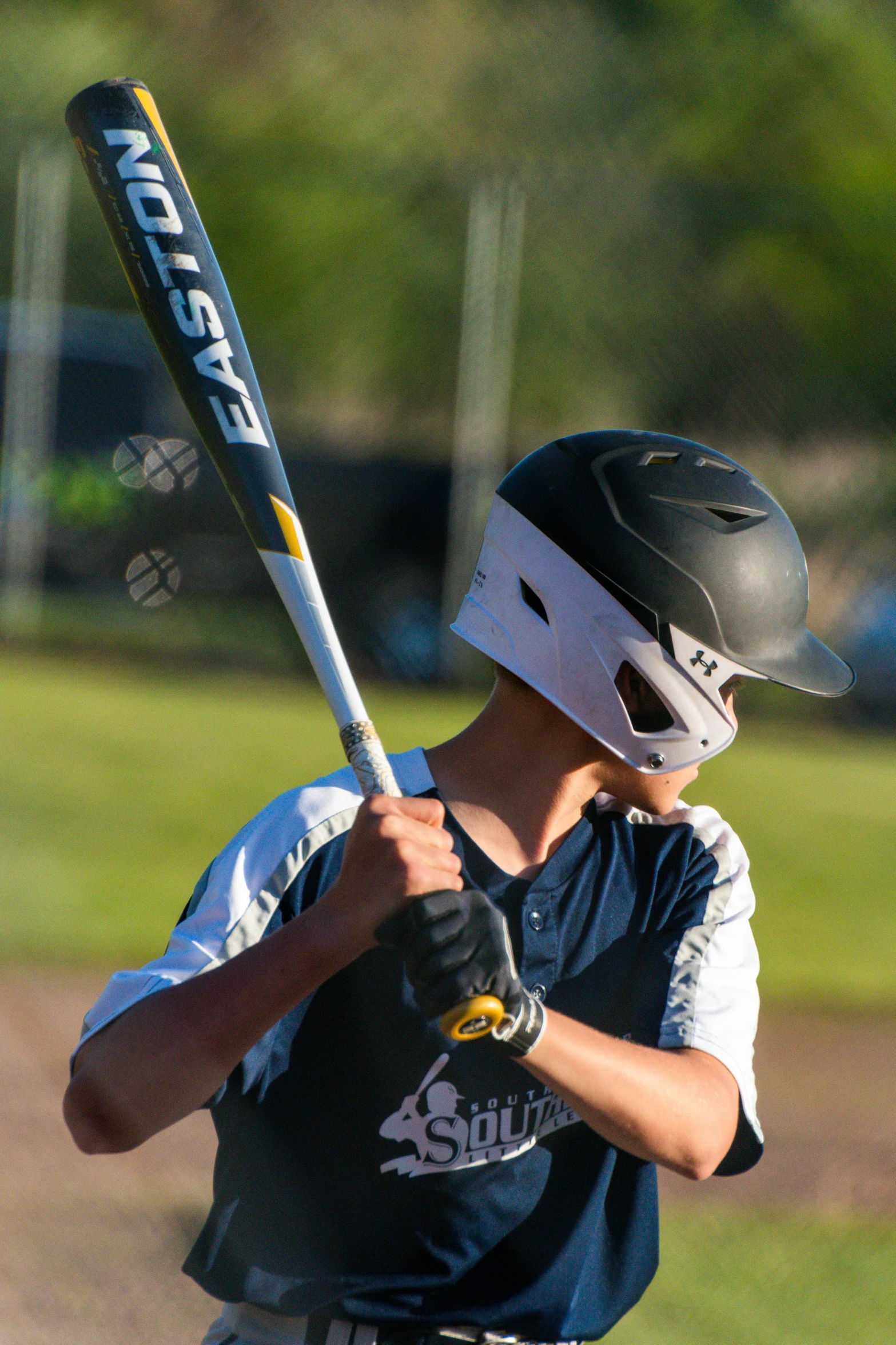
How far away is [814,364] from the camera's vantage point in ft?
28.4

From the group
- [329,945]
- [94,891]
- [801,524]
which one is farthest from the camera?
[801,524]

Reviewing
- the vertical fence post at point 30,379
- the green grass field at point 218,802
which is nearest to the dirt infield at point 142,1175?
the green grass field at point 218,802

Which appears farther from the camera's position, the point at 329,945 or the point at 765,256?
the point at 765,256

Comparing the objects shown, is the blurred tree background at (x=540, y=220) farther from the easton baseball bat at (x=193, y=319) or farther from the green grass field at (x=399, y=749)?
the easton baseball bat at (x=193, y=319)

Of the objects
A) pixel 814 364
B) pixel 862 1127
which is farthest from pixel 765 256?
pixel 862 1127

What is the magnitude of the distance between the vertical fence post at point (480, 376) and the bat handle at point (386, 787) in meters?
6.59

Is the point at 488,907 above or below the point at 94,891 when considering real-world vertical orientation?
above

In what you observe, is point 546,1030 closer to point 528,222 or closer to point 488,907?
point 488,907

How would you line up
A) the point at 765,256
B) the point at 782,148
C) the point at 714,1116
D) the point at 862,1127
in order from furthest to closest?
the point at 782,148, the point at 765,256, the point at 862,1127, the point at 714,1116

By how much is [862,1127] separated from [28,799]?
3752 millimetres

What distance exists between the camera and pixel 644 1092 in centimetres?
123

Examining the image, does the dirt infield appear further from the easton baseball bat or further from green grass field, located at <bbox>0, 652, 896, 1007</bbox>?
the easton baseball bat

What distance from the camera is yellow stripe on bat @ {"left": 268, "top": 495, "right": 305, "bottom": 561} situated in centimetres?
158

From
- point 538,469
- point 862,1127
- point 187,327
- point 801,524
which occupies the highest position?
point 187,327
